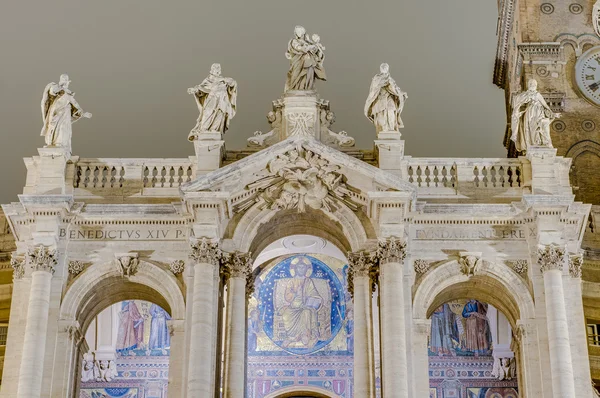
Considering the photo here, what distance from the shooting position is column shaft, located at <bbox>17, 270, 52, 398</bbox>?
89.2 feet

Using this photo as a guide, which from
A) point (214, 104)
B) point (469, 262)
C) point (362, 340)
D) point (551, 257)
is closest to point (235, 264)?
point (362, 340)

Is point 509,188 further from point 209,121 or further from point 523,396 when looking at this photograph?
point 209,121

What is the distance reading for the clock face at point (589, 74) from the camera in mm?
37625

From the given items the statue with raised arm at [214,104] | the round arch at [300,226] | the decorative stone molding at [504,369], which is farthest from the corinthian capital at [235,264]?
the decorative stone molding at [504,369]

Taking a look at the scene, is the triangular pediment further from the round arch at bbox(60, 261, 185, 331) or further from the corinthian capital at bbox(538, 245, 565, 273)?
the corinthian capital at bbox(538, 245, 565, 273)

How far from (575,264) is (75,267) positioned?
468 inches

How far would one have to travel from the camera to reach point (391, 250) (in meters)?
28.3

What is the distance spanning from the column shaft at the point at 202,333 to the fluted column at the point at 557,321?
299 inches

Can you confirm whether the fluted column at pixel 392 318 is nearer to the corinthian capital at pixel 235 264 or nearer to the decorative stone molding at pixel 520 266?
the decorative stone molding at pixel 520 266

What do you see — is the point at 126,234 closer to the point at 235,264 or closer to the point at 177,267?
the point at 177,267

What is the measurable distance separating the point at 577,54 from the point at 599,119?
2318 mm

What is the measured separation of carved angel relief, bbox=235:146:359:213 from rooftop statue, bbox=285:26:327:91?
8.65ft

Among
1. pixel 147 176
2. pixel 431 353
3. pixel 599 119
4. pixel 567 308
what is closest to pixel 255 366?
pixel 431 353

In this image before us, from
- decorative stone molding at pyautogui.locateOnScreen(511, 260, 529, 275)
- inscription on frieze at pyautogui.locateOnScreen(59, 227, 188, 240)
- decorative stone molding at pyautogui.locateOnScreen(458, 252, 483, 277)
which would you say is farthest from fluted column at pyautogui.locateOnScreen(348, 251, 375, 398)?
inscription on frieze at pyautogui.locateOnScreen(59, 227, 188, 240)
